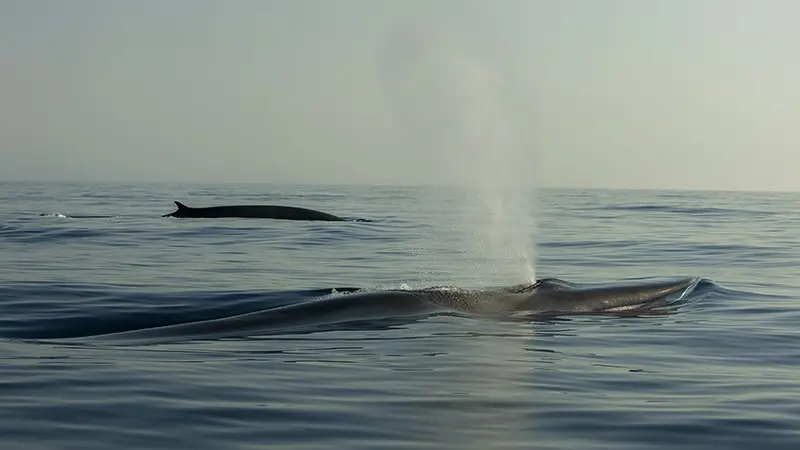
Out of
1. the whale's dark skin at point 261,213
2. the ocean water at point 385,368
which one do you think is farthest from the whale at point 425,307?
the whale's dark skin at point 261,213

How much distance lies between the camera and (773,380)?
795 cm

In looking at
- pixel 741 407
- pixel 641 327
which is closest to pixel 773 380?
pixel 741 407

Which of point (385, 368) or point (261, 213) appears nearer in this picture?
point (385, 368)

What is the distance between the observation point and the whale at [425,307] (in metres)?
9.56

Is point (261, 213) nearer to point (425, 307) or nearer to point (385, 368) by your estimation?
point (425, 307)

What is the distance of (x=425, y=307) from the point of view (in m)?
11.0

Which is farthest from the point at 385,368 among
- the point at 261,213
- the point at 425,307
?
the point at 261,213

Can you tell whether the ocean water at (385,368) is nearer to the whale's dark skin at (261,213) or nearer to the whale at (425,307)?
the whale at (425,307)

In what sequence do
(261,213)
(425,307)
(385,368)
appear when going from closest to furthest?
1. (385,368)
2. (425,307)
3. (261,213)

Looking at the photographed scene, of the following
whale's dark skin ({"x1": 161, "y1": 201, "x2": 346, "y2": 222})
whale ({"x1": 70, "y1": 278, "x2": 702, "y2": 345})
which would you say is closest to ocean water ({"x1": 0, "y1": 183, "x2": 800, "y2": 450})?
whale ({"x1": 70, "y1": 278, "x2": 702, "y2": 345})

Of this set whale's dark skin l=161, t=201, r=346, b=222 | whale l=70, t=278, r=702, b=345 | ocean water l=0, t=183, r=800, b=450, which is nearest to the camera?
ocean water l=0, t=183, r=800, b=450

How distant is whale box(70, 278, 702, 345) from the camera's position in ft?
31.4

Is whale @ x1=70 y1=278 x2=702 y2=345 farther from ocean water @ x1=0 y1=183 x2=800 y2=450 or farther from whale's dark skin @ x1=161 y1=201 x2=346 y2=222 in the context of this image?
whale's dark skin @ x1=161 y1=201 x2=346 y2=222

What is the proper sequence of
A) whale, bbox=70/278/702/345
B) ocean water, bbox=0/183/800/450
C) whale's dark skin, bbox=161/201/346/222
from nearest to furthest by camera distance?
ocean water, bbox=0/183/800/450 → whale, bbox=70/278/702/345 → whale's dark skin, bbox=161/201/346/222
